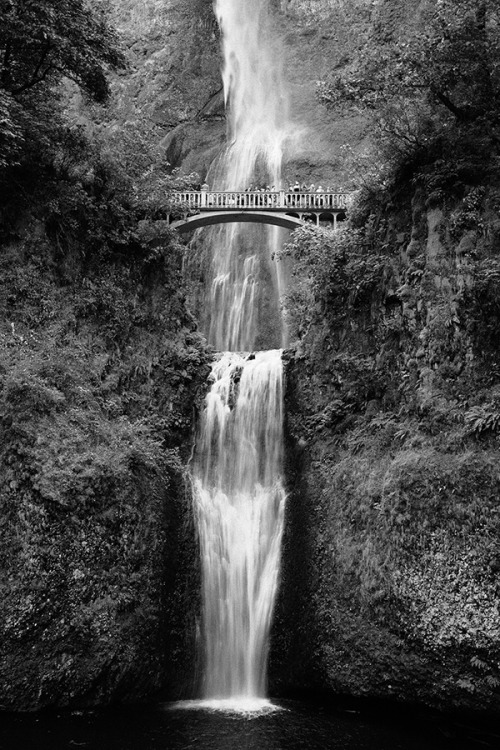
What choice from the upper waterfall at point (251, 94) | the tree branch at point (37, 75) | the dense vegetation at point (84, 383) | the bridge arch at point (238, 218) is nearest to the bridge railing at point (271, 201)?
the bridge arch at point (238, 218)

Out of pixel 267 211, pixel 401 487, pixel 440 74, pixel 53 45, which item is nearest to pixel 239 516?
pixel 401 487

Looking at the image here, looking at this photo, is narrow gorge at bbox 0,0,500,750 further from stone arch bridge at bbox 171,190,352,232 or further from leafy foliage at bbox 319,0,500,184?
stone arch bridge at bbox 171,190,352,232

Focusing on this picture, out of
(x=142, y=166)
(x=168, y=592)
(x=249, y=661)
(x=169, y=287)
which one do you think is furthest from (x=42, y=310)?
(x=249, y=661)

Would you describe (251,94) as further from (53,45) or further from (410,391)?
(410,391)

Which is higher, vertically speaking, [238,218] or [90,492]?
[238,218]

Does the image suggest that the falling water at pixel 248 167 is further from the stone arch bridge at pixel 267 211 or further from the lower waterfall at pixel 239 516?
the lower waterfall at pixel 239 516

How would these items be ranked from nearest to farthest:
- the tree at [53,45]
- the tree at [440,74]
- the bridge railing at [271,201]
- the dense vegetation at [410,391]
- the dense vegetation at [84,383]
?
the dense vegetation at [410,391]
the dense vegetation at [84,383]
the tree at [440,74]
the tree at [53,45]
the bridge railing at [271,201]

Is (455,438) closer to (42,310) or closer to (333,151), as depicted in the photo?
(42,310)
